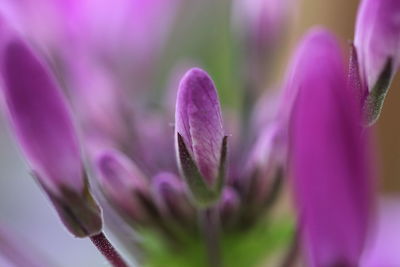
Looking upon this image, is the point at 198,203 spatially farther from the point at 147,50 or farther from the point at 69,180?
the point at 147,50

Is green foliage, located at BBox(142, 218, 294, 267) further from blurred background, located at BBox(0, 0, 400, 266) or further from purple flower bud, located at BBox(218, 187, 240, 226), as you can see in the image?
blurred background, located at BBox(0, 0, 400, 266)

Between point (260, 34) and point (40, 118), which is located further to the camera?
point (260, 34)

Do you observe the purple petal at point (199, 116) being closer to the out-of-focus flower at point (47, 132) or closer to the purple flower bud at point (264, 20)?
the out-of-focus flower at point (47, 132)

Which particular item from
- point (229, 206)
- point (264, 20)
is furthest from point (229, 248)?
point (264, 20)

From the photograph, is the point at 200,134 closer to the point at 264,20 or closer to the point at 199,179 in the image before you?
the point at 199,179

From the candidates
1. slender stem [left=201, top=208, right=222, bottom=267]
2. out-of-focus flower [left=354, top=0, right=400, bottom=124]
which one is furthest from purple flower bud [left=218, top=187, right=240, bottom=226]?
out-of-focus flower [left=354, top=0, right=400, bottom=124]

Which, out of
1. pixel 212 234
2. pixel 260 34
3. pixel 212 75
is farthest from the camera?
pixel 212 75
